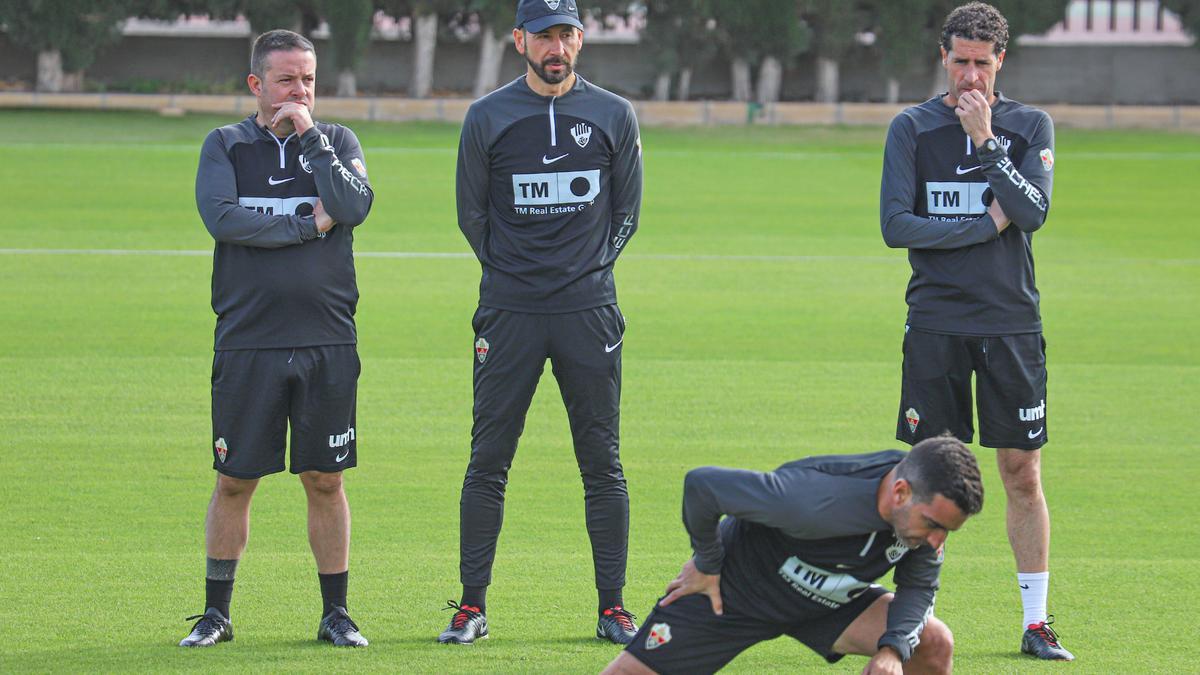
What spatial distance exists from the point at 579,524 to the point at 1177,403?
4.89 m

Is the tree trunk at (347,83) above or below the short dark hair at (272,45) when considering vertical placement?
above

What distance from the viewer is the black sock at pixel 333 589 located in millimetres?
5883

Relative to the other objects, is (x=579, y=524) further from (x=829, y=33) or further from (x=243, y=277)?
(x=829, y=33)

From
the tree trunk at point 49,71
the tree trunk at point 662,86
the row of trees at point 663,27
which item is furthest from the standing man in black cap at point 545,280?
the tree trunk at point 662,86

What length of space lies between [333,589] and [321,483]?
1.36 ft

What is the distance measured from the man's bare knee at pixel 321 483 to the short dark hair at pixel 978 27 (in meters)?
2.87

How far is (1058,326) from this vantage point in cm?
1356

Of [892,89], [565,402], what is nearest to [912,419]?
[565,402]

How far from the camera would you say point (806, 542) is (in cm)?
467

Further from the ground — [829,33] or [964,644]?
[829,33]

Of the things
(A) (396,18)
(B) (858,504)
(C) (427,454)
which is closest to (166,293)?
(C) (427,454)

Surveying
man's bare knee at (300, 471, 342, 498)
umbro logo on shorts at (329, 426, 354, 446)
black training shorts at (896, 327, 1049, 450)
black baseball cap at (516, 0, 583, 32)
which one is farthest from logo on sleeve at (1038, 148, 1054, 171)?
man's bare knee at (300, 471, 342, 498)

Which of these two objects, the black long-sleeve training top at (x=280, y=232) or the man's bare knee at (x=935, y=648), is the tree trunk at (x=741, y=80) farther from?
the man's bare knee at (x=935, y=648)

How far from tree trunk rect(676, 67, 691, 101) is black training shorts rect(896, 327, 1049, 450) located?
1679 inches
